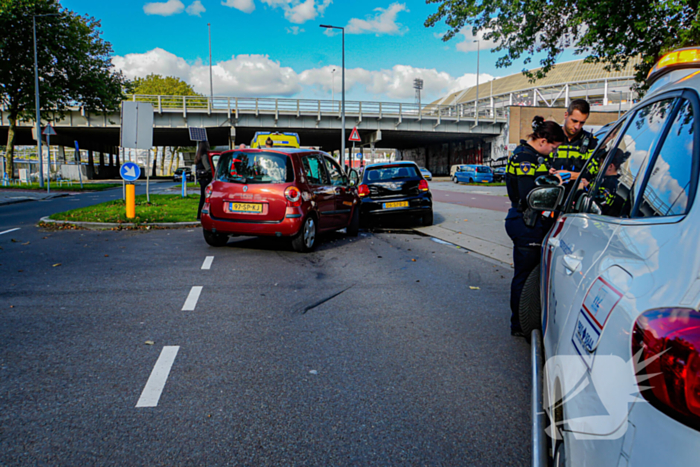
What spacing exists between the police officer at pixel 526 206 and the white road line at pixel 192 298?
2.96 m

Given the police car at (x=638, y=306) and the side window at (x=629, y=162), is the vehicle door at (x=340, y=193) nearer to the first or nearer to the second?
the side window at (x=629, y=162)

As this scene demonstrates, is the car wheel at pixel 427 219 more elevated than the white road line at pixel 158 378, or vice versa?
the car wheel at pixel 427 219

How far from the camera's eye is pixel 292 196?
8.35 m

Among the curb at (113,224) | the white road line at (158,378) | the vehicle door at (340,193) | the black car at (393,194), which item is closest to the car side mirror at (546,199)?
the white road line at (158,378)

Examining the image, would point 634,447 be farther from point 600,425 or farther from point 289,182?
point 289,182

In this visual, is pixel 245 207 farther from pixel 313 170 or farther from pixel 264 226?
pixel 313 170

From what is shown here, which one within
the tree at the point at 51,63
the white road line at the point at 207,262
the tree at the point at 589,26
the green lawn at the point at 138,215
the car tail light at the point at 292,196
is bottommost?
the white road line at the point at 207,262

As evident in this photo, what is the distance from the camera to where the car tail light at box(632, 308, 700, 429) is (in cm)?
106

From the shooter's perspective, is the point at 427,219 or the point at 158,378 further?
the point at 427,219

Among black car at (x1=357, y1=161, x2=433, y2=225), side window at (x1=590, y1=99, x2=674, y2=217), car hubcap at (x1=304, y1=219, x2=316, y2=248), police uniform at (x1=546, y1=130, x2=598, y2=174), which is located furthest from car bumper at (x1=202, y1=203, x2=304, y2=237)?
side window at (x1=590, y1=99, x2=674, y2=217)

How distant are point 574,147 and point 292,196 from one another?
4.46m

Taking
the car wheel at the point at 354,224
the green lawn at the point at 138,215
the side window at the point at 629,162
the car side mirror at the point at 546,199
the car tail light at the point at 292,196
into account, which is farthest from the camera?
the green lawn at the point at 138,215

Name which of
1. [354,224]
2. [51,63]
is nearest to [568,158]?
[354,224]

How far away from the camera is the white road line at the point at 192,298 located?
5.23 m
